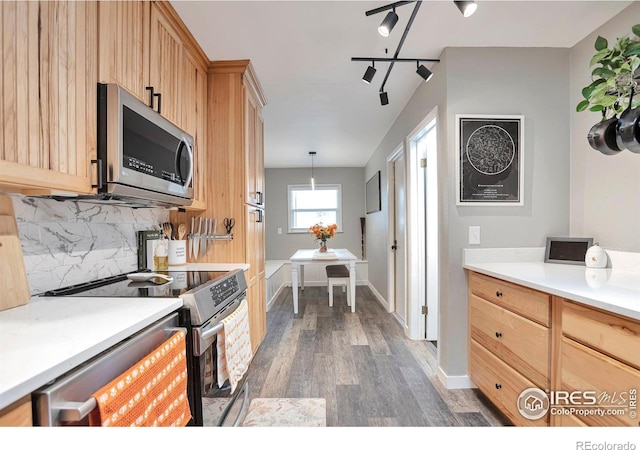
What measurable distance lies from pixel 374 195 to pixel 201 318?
13.4ft

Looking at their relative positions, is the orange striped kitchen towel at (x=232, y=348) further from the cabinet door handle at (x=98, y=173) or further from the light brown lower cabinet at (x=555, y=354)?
the light brown lower cabinet at (x=555, y=354)

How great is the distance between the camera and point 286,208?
6.19m

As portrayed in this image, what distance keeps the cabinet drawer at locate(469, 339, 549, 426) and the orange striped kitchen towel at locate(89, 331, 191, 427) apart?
1.58m

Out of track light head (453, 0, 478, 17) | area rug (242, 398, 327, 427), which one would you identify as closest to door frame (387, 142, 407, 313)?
area rug (242, 398, 327, 427)

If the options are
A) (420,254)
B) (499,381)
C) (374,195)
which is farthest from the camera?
(374,195)

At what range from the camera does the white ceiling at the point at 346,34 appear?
1.69 meters

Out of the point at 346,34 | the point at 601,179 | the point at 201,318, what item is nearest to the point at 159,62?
the point at 346,34

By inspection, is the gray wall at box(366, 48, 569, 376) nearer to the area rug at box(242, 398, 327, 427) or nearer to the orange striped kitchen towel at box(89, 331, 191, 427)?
the area rug at box(242, 398, 327, 427)

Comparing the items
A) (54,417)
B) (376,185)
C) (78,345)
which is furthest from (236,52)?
(376,185)

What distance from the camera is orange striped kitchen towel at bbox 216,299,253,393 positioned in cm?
137

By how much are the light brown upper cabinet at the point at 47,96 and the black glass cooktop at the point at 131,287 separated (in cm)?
45

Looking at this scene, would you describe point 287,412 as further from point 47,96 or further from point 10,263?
point 47,96

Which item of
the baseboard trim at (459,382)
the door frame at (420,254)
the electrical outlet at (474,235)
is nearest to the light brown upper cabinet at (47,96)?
the electrical outlet at (474,235)

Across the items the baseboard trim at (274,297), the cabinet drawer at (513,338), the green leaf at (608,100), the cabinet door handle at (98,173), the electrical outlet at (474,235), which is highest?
the green leaf at (608,100)
